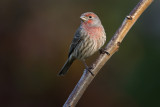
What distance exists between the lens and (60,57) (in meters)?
8.76

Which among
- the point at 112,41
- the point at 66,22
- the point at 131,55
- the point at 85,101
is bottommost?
the point at 85,101

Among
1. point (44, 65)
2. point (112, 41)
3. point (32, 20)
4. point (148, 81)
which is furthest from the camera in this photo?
point (32, 20)

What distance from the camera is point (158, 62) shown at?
8.35 metres

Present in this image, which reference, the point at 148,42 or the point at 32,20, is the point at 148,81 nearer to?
the point at 148,42

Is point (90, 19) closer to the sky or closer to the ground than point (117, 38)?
closer to the ground

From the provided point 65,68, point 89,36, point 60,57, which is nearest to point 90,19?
point 89,36

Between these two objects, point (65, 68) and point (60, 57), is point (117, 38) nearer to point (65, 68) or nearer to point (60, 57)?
point (65, 68)

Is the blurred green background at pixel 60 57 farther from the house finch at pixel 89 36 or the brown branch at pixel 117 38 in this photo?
the brown branch at pixel 117 38

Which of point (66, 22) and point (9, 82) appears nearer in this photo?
point (9, 82)

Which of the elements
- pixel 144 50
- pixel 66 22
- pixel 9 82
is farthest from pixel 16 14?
pixel 144 50

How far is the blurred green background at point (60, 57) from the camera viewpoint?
818 cm

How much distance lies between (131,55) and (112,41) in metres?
5.20

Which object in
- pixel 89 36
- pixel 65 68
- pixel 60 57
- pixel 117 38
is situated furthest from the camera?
pixel 60 57

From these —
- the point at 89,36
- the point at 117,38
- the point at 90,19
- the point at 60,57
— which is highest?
the point at 117,38
